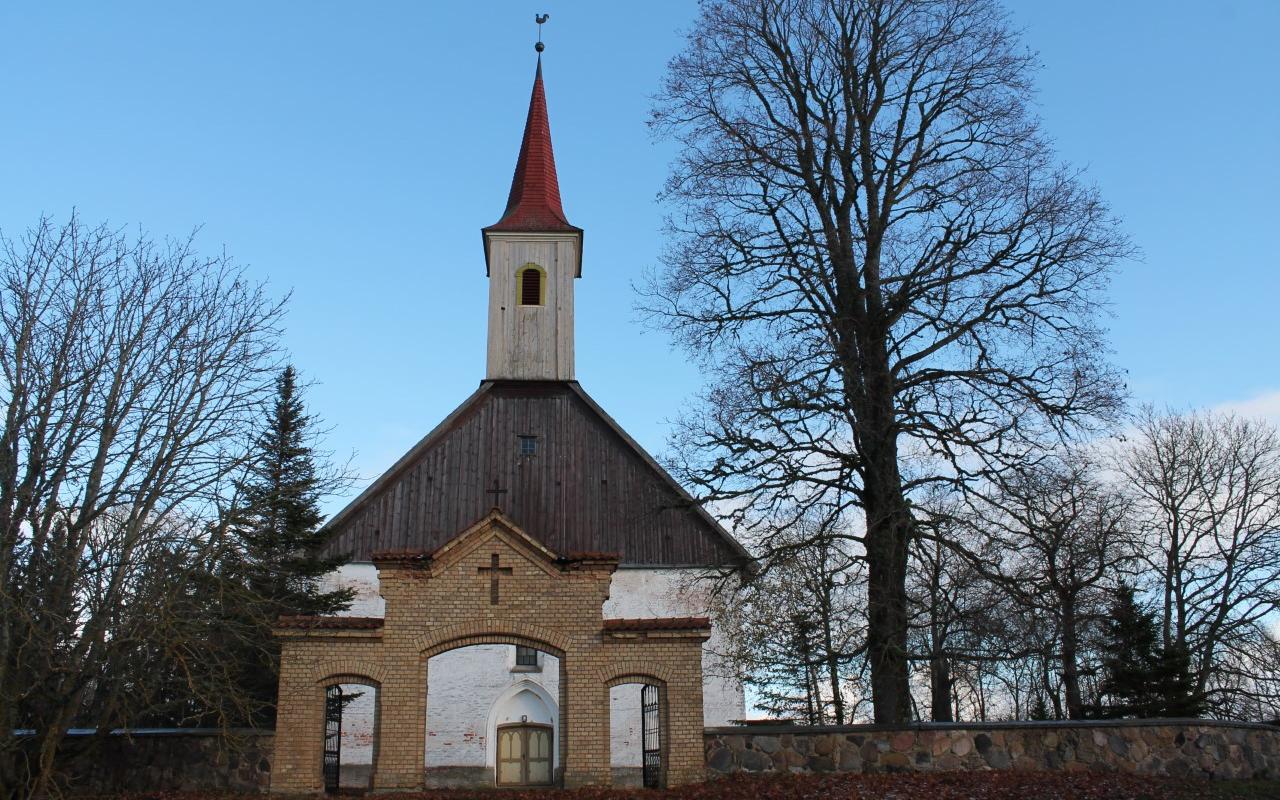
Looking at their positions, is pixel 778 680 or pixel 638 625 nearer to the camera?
pixel 638 625

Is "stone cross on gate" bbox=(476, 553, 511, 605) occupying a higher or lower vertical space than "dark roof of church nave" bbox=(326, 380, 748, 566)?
lower

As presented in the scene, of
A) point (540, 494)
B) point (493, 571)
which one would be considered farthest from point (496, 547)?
point (540, 494)

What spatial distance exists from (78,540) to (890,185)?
495 inches

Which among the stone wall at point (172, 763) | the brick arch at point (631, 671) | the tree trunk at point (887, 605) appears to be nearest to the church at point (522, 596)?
the brick arch at point (631, 671)

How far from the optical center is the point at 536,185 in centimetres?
3112

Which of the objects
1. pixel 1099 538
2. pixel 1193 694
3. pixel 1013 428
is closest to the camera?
pixel 1013 428

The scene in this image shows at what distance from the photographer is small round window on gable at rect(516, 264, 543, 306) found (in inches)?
1129

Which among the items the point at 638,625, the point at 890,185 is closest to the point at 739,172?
the point at 890,185

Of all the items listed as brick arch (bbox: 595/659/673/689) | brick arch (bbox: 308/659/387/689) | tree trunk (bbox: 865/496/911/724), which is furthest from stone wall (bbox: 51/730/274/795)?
tree trunk (bbox: 865/496/911/724)

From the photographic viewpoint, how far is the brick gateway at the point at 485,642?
43.8ft

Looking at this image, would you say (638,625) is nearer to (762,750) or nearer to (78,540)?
(762,750)

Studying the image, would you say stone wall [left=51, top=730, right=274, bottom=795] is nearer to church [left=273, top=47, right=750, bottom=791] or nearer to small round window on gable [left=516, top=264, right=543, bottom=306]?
church [left=273, top=47, right=750, bottom=791]

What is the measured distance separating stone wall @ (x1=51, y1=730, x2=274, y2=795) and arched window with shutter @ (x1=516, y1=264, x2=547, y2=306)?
16.2 metres

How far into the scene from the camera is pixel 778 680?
30.2 metres
